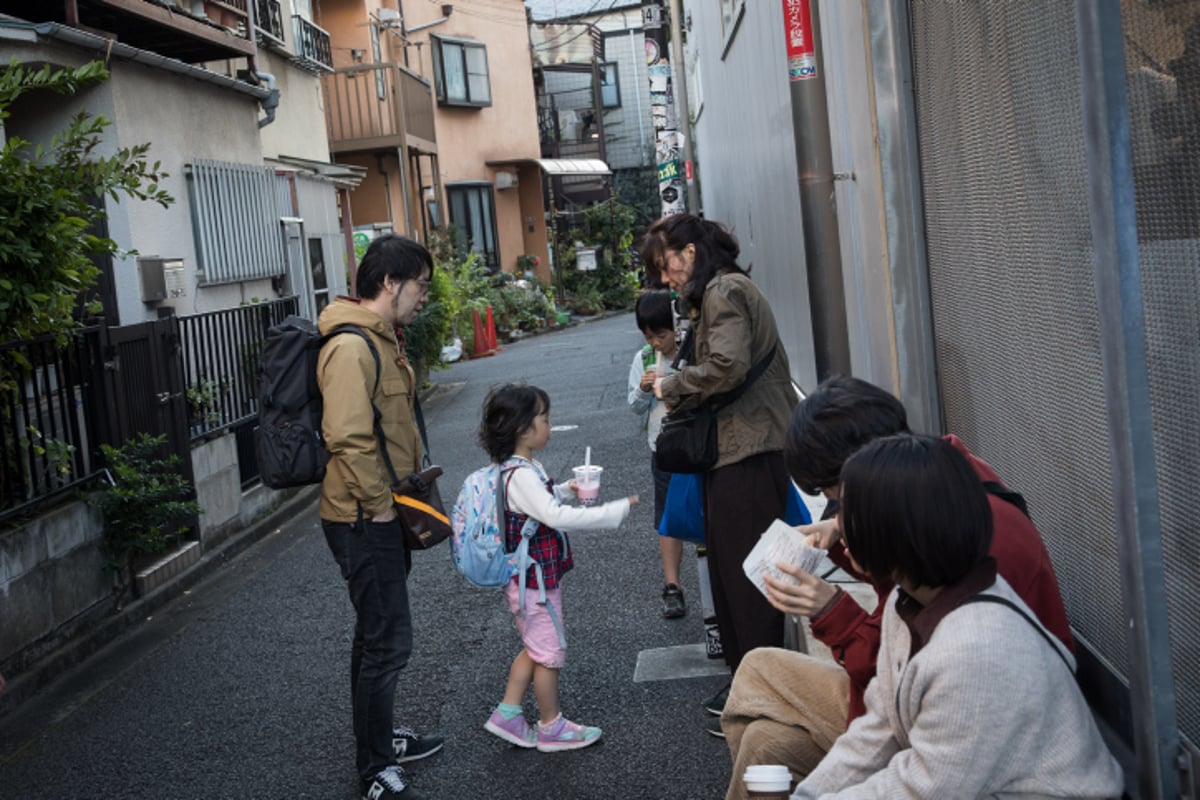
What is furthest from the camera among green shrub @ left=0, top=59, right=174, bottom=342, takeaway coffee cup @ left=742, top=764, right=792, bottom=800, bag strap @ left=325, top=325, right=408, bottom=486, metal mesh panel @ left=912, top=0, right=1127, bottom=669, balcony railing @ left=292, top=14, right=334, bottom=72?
balcony railing @ left=292, top=14, right=334, bottom=72

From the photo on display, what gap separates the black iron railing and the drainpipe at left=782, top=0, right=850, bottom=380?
19.1 ft

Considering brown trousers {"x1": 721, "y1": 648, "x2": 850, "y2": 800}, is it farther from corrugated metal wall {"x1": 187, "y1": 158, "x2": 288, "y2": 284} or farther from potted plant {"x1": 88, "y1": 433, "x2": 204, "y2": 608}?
corrugated metal wall {"x1": 187, "y1": 158, "x2": 288, "y2": 284}

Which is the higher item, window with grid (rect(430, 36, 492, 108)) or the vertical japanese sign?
window with grid (rect(430, 36, 492, 108))

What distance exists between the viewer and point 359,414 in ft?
14.2

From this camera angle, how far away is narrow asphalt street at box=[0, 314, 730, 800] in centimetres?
478

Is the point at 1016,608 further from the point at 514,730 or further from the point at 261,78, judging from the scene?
the point at 261,78

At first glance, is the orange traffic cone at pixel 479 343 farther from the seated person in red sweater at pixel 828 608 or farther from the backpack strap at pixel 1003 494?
the backpack strap at pixel 1003 494

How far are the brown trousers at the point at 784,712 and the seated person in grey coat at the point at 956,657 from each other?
579 millimetres

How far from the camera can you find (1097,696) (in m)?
3.05

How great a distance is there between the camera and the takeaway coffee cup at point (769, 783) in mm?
2564

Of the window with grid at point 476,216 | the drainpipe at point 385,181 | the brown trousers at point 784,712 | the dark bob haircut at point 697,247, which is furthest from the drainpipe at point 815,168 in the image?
the window with grid at point 476,216

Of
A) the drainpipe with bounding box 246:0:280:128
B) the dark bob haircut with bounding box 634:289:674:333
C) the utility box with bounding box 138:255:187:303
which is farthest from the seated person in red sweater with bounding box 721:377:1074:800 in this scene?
the drainpipe with bounding box 246:0:280:128

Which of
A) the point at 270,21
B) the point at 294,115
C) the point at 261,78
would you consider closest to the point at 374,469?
the point at 261,78

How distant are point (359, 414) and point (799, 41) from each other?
88.9 inches
